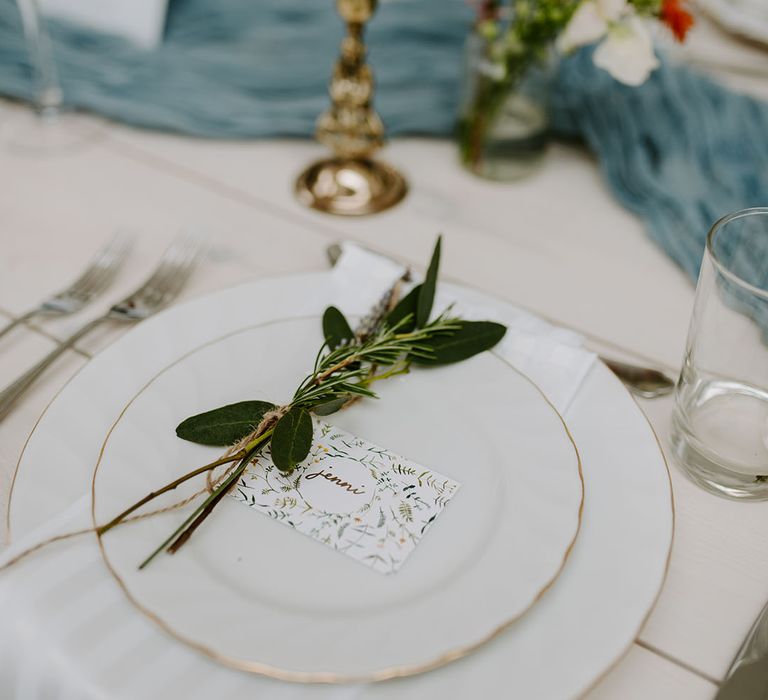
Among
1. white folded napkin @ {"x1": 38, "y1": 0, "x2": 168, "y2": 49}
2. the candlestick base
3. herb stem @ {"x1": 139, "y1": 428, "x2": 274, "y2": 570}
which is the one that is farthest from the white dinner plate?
white folded napkin @ {"x1": 38, "y1": 0, "x2": 168, "y2": 49}

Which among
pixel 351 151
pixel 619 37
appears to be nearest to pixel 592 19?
pixel 619 37

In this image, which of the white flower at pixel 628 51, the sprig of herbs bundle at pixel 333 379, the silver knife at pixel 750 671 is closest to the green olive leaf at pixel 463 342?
the sprig of herbs bundle at pixel 333 379

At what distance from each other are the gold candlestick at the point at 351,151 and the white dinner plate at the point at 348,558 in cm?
33

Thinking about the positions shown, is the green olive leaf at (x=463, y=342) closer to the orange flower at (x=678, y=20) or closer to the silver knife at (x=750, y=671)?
the silver knife at (x=750, y=671)

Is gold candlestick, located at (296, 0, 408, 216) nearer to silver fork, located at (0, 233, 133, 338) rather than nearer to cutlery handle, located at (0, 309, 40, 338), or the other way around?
silver fork, located at (0, 233, 133, 338)

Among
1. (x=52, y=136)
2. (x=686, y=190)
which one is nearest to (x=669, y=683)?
(x=686, y=190)

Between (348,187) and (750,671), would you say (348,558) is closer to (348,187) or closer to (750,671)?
(750,671)

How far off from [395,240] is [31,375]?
380 millimetres

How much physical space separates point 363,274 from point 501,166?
327 mm

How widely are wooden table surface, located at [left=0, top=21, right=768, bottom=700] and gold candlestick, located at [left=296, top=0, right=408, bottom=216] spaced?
0.07 feet

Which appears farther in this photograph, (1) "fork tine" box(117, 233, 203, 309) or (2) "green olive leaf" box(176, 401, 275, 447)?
(1) "fork tine" box(117, 233, 203, 309)

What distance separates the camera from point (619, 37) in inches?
30.0

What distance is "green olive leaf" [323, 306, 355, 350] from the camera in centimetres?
57

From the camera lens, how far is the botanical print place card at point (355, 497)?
0.44 meters
